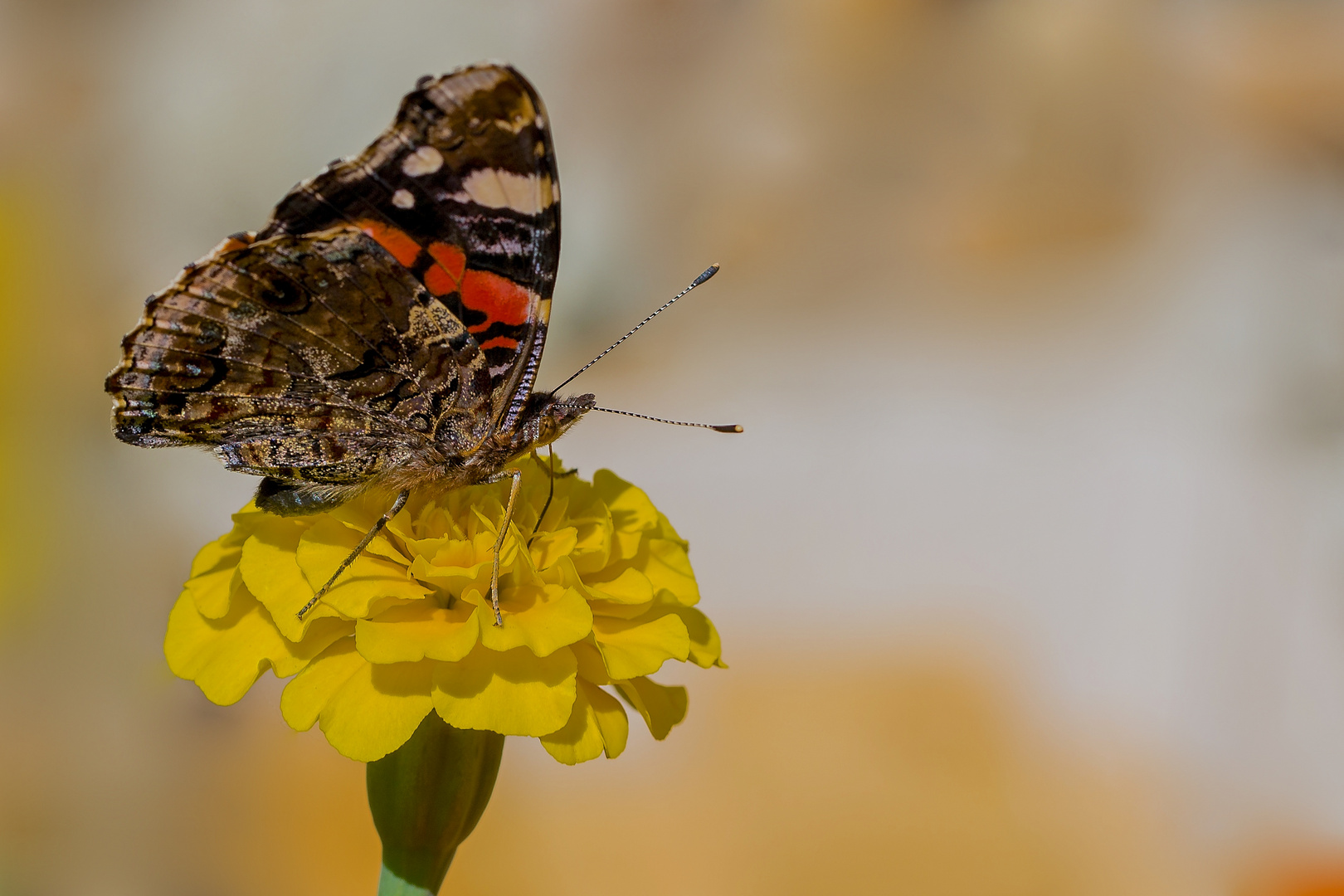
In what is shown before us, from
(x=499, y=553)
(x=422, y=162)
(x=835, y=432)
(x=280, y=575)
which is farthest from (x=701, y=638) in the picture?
(x=835, y=432)

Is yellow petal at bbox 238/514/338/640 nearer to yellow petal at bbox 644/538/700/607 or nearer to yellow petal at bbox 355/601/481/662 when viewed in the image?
yellow petal at bbox 355/601/481/662

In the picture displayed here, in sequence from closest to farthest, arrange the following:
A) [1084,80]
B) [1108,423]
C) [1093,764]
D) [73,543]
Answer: [73,543], [1093,764], [1084,80], [1108,423]

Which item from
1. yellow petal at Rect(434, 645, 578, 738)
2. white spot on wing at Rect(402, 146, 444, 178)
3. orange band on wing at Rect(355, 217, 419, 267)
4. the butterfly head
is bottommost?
yellow petal at Rect(434, 645, 578, 738)

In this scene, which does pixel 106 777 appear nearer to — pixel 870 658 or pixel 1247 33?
pixel 870 658

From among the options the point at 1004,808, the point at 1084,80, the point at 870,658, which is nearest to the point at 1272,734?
the point at 1004,808

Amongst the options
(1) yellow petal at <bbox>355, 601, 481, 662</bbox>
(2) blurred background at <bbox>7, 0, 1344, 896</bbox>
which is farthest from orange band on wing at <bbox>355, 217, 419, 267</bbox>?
(2) blurred background at <bbox>7, 0, 1344, 896</bbox>

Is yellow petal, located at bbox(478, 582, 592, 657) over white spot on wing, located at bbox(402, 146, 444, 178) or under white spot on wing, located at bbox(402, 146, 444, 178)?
under

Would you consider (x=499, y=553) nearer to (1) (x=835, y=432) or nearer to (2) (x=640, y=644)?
(2) (x=640, y=644)
